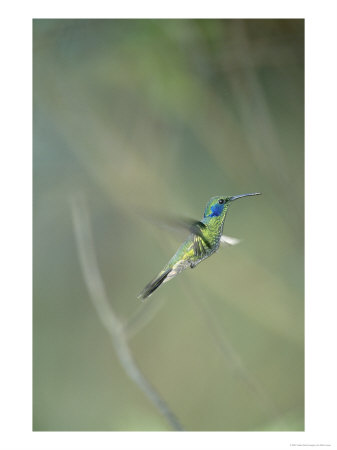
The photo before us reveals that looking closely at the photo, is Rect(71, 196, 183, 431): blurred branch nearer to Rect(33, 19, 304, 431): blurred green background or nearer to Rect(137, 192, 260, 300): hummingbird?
Rect(33, 19, 304, 431): blurred green background

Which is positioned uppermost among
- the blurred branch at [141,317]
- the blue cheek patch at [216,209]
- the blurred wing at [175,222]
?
the blue cheek patch at [216,209]

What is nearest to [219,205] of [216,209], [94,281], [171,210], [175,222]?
[216,209]

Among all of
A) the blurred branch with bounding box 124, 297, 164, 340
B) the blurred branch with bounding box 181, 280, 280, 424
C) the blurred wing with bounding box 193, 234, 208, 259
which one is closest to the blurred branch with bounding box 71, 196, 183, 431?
the blurred branch with bounding box 124, 297, 164, 340

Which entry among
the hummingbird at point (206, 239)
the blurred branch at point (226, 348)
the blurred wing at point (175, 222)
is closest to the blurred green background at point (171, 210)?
the blurred branch at point (226, 348)

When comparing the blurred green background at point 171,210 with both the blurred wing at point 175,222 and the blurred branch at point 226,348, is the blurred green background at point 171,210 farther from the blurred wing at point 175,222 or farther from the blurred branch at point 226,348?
the blurred wing at point 175,222

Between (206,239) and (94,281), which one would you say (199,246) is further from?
(94,281)
